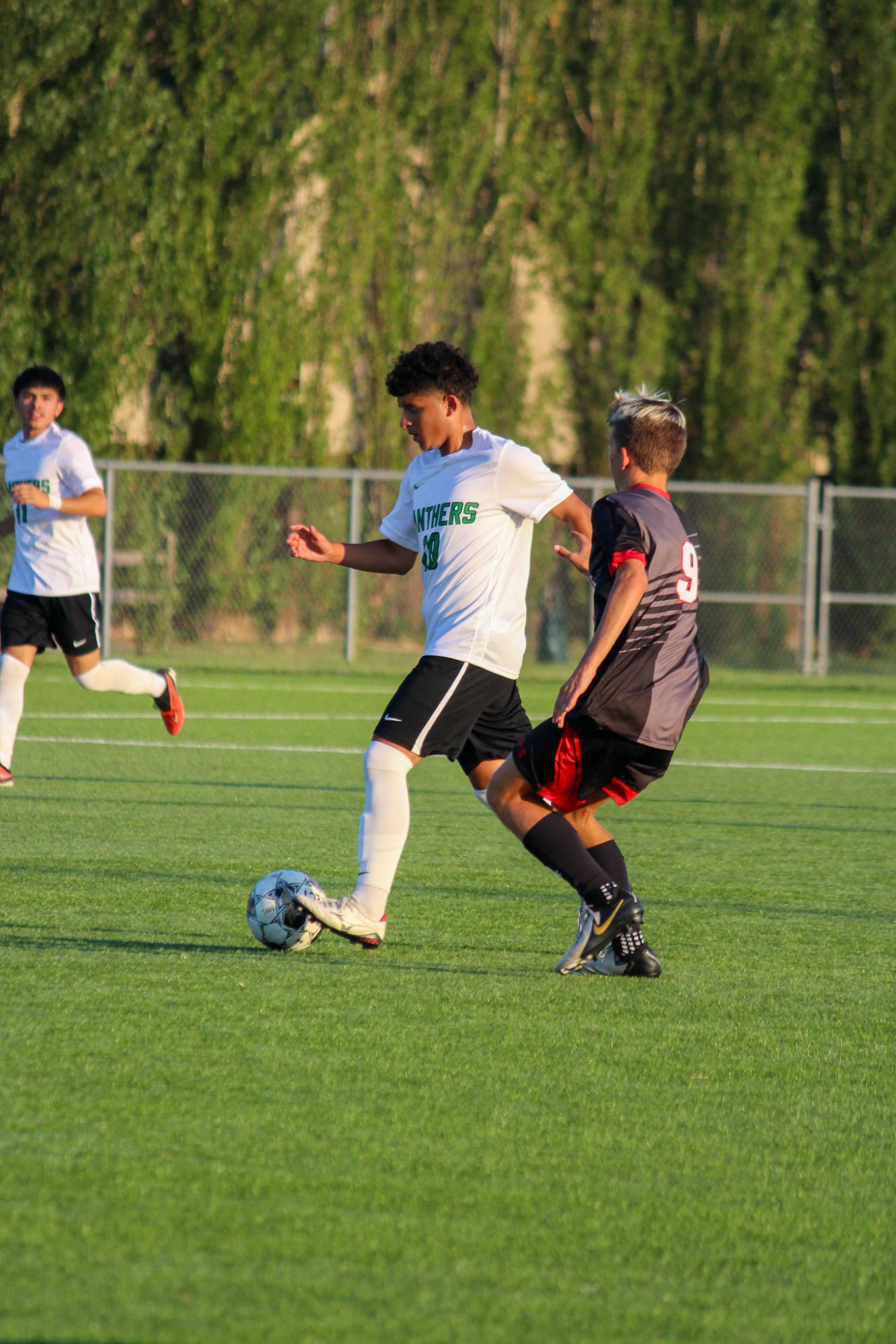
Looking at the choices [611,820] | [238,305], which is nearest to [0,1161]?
[611,820]

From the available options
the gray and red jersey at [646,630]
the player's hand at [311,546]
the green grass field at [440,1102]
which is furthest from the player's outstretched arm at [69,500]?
the gray and red jersey at [646,630]

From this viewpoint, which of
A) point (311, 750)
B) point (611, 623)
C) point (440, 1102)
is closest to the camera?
point (440, 1102)

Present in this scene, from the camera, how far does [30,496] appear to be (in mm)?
9148

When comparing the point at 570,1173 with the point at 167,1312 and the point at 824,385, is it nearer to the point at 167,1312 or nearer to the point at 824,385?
the point at 167,1312

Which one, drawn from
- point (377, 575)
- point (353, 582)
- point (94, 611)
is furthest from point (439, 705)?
point (377, 575)

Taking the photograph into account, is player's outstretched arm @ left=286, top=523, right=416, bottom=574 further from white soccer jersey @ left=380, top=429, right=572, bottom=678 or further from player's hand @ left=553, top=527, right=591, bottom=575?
player's hand @ left=553, top=527, right=591, bottom=575

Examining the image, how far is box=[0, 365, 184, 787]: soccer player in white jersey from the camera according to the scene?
9.58 metres

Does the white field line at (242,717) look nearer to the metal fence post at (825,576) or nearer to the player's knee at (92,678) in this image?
the player's knee at (92,678)

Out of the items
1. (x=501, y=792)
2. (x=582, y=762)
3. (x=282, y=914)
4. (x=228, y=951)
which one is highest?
(x=582, y=762)

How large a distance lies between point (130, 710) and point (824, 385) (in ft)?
47.9

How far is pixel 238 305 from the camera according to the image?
75.2 ft

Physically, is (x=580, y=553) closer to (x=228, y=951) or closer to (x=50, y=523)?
(x=228, y=951)

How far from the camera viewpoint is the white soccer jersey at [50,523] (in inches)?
379

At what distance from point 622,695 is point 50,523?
17.3ft
